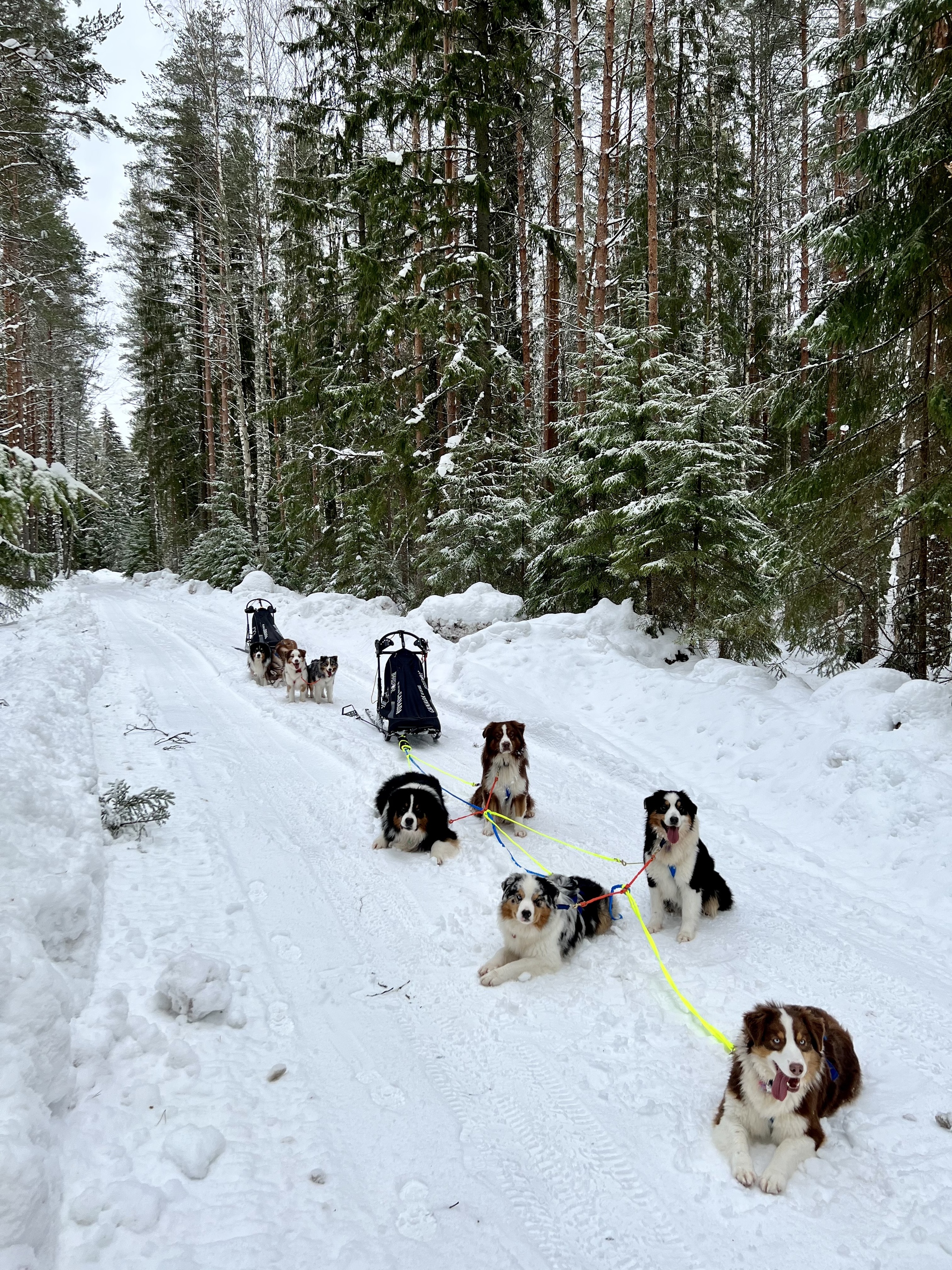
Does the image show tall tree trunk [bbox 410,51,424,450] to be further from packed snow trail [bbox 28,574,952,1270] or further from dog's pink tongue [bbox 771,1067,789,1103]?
dog's pink tongue [bbox 771,1067,789,1103]

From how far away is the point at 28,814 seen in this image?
4.45 m

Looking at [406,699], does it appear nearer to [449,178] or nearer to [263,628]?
[263,628]

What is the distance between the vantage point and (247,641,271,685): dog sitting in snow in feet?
35.7

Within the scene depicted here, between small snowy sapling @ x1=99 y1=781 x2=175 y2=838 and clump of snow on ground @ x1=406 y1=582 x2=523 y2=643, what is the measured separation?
7236mm

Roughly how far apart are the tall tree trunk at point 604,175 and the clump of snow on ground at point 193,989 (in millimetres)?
11774

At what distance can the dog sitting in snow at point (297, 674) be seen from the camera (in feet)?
31.7

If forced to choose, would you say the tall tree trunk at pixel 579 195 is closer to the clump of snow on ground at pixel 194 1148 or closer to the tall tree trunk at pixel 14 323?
the tall tree trunk at pixel 14 323

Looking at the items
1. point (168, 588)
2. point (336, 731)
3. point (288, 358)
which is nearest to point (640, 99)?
point (288, 358)

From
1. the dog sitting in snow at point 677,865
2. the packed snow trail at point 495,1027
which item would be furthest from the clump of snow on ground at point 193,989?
the dog sitting in snow at point 677,865

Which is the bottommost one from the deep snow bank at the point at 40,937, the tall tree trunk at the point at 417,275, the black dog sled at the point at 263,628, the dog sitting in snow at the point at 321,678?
the deep snow bank at the point at 40,937

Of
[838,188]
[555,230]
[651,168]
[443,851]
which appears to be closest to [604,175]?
[651,168]

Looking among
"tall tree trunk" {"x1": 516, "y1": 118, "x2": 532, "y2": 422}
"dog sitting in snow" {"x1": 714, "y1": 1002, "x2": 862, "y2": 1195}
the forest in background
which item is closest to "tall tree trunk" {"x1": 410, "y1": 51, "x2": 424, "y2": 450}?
the forest in background

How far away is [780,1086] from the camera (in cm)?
257

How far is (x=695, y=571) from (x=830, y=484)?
2.63 meters
